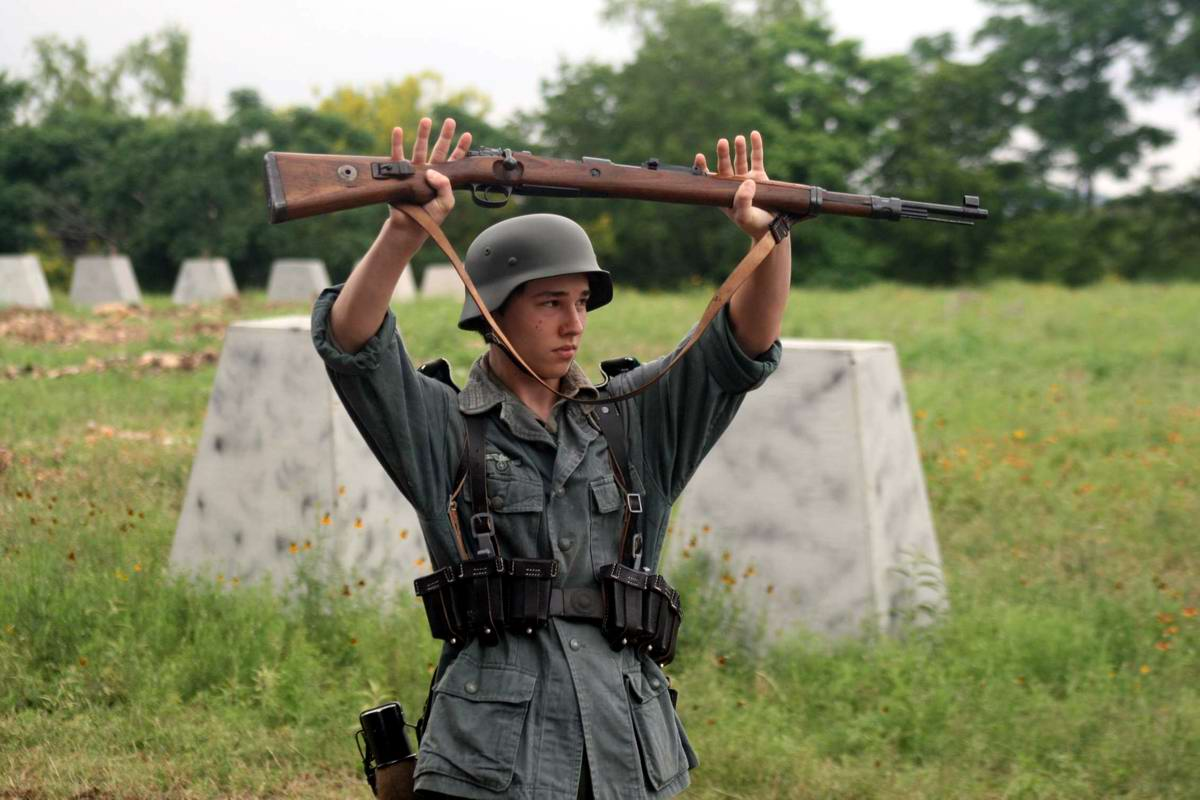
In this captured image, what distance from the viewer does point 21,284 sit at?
21.9 metres

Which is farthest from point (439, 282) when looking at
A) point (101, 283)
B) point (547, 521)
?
point (547, 521)

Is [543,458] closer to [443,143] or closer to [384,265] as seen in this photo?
[384,265]

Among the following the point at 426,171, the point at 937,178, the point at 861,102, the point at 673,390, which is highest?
the point at 861,102

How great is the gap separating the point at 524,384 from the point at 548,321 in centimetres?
16

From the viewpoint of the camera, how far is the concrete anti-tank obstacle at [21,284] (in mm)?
21667

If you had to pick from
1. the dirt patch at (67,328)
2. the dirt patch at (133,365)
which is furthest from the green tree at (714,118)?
the dirt patch at (133,365)

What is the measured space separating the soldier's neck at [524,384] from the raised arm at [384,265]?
38 cm

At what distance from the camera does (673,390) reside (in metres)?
3.40

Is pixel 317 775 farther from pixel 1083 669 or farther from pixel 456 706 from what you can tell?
pixel 1083 669

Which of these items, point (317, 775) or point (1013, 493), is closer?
point (317, 775)

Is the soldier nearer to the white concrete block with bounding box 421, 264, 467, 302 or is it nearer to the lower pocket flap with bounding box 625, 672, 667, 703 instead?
the lower pocket flap with bounding box 625, 672, 667, 703

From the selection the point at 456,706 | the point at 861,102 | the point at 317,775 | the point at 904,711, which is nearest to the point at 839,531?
the point at 904,711

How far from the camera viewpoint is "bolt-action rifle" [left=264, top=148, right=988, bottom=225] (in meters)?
3.04

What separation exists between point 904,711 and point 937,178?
42.4 metres
